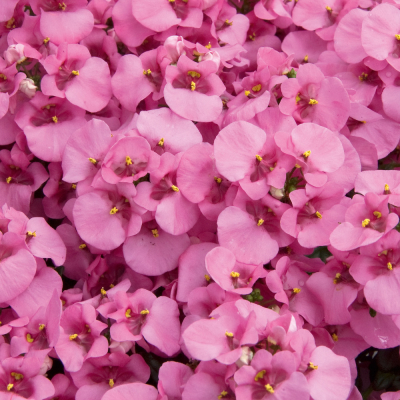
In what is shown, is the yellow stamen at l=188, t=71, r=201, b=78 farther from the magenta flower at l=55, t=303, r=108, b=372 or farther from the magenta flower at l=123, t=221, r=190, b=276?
the magenta flower at l=55, t=303, r=108, b=372

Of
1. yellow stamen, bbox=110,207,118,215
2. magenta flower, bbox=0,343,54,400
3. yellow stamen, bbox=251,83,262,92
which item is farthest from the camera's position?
yellow stamen, bbox=251,83,262,92

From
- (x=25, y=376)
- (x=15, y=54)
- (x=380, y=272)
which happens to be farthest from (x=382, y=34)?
(x=25, y=376)

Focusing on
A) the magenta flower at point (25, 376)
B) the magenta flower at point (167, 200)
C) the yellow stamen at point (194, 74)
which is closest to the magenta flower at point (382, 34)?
the yellow stamen at point (194, 74)

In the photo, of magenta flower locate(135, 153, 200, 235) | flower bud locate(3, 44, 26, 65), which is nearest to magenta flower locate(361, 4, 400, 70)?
magenta flower locate(135, 153, 200, 235)

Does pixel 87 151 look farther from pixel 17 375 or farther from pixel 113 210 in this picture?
pixel 17 375

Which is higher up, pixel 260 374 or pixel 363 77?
pixel 363 77

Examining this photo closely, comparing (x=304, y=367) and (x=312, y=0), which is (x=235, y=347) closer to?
(x=304, y=367)

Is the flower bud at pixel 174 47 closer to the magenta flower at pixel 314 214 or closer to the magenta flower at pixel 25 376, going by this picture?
the magenta flower at pixel 314 214

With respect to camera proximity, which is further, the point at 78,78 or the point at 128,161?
the point at 78,78

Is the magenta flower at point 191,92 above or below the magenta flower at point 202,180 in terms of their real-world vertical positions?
above

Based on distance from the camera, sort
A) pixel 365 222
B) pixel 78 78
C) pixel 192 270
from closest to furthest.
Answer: pixel 365 222 → pixel 192 270 → pixel 78 78
